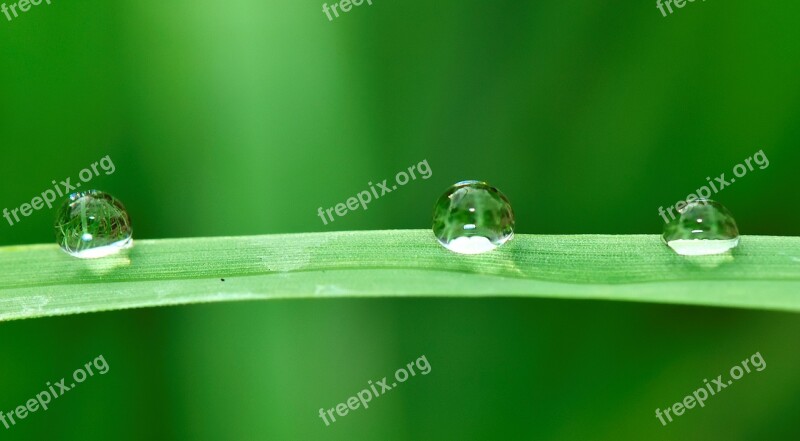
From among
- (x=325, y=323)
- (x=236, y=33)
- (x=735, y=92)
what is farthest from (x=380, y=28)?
(x=735, y=92)

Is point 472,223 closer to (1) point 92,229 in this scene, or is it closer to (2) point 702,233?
(2) point 702,233

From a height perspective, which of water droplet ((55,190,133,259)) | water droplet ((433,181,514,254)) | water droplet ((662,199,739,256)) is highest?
water droplet ((55,190,133,259))

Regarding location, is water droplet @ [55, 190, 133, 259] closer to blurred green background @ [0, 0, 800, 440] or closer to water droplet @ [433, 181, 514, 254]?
blurred green background @ [0, 0, 800, 440]

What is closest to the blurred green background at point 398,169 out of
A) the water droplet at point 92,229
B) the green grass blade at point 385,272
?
the water droplet at point 92,229

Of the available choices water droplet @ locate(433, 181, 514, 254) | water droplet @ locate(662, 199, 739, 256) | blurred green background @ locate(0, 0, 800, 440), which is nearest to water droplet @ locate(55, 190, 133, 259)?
blurred green background @ locate(0, 0, 800, 440)

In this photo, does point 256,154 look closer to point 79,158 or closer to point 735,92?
point 79,158

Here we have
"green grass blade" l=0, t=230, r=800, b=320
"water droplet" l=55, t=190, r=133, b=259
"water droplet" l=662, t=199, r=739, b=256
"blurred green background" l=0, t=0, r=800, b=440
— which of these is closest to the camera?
"green grass blade" l=0, t=230, r=800, b=320

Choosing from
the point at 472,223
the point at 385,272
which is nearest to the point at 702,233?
the point at 472,223
